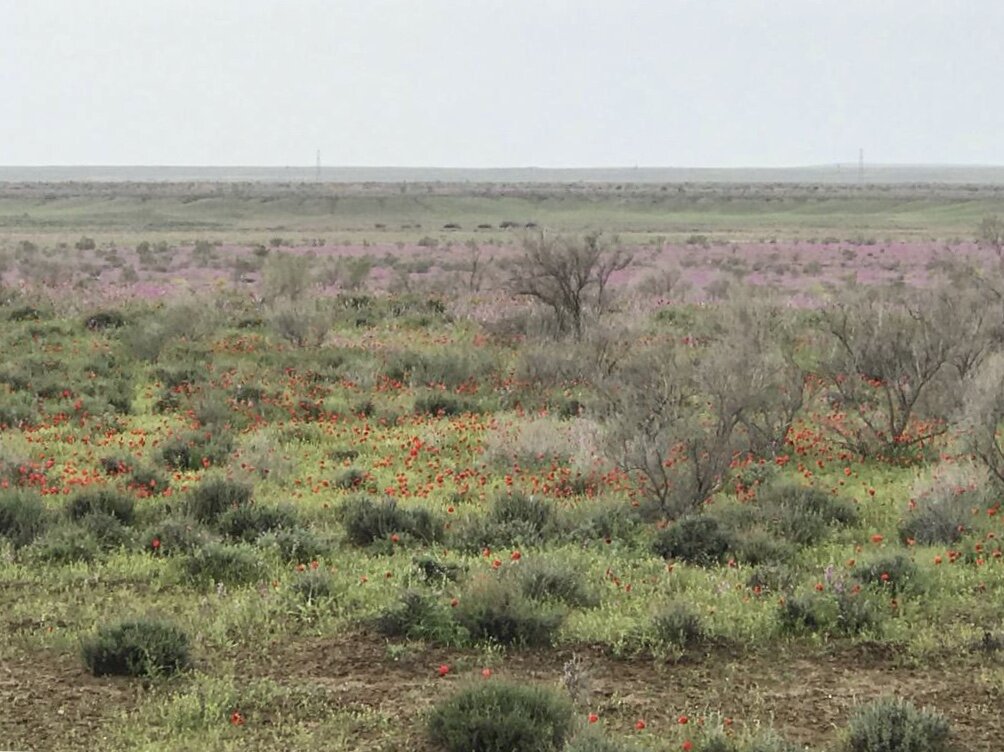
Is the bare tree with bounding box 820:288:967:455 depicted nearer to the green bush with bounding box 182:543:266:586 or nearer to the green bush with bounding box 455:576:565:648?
the green bush with bounding box 455:576:565:648

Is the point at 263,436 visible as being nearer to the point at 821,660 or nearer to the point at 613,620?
the point at 613,620

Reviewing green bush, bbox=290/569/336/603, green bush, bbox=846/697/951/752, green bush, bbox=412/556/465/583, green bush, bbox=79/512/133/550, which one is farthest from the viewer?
green bush, bbox=79/512/133/550

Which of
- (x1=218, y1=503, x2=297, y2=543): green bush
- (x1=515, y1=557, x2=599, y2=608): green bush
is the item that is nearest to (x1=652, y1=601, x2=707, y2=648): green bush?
(x1=515, y1=557, x2=599, y2=608): green bush

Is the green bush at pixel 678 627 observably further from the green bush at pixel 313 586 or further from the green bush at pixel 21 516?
the green bush at pixel 21 516

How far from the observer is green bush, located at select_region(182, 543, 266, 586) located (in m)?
8.81

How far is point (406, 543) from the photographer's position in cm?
975

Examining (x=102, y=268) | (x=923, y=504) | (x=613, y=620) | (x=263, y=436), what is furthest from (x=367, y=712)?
(x=102, y=268)

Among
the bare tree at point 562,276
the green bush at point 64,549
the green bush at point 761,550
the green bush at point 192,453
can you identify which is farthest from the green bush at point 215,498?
the bare tree at point 562,276

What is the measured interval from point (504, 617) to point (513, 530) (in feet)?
7.53

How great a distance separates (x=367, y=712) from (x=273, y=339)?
15.7 metres

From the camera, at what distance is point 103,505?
10297mm

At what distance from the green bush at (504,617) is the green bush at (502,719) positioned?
1.22 m

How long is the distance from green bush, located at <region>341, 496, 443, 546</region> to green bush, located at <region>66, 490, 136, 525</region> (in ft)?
6.71

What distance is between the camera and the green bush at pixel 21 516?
9.66m
